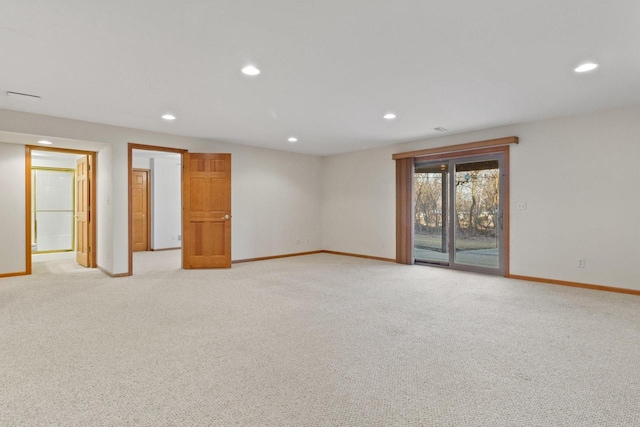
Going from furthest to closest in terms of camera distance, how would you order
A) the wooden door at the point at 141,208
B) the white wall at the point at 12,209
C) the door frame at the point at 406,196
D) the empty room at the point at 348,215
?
A: 1. the wooden door at the point at 141,208
2. the door frame at the point at 406,196
3. the white wall at the point at 12,209
4. the empty room at the point at 348,215

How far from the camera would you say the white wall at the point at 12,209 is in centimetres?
529

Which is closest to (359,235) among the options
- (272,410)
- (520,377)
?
(520,377)

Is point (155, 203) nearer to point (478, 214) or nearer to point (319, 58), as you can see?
point (319, 58)

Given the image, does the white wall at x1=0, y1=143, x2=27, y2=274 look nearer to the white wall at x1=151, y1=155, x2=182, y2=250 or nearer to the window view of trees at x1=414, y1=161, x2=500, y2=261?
the white wall at x1=151, y1=155, x2=182, y2=250

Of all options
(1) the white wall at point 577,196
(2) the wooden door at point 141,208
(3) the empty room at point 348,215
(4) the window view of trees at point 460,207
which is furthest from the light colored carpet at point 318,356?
(2) the wooden door at point 141,208

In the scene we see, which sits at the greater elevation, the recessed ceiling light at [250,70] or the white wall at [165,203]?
the recessed ceiling light at [250,70]

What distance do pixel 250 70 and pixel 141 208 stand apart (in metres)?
7.13

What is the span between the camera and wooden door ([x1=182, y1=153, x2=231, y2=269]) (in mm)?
6004

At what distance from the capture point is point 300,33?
2.49m

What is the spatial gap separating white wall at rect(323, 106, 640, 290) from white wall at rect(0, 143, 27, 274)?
714 cm

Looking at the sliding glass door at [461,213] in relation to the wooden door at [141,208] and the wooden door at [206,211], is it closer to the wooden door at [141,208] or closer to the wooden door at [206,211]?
the wooden door at [206,211]

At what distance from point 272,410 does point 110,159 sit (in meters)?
5.01

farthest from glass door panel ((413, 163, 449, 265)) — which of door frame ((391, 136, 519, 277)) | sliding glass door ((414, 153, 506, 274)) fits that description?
door frame ((391, 136, 519, 277))

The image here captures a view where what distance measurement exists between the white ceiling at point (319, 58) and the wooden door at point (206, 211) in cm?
137
